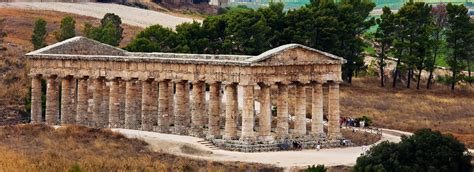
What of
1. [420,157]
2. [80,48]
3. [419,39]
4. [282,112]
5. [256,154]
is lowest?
[256,154]

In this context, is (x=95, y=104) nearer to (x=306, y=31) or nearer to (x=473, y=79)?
(x=306, y=31)

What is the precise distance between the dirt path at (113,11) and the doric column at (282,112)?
2837 inches

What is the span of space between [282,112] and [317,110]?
3149mm

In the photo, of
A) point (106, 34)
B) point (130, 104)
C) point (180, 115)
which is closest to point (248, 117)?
point (180, 115)

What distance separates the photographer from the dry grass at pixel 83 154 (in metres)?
73.5

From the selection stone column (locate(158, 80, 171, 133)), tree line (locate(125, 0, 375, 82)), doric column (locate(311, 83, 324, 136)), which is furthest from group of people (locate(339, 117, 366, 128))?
stone column (locate(158, 80, 171, 133))

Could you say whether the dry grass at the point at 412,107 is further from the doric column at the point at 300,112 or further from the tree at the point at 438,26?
the doric column at the point at 300,112

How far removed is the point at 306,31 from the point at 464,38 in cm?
1618

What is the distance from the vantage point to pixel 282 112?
85.9m

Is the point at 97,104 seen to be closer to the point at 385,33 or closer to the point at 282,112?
the point at 282,112

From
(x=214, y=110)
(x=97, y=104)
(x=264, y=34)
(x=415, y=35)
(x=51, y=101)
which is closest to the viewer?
(x=214, y=110)

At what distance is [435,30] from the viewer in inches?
4847

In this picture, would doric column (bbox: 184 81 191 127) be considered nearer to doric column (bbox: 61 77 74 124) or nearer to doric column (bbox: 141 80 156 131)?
doric column (bbox: 141 80 156 131)

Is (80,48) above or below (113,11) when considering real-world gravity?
below
